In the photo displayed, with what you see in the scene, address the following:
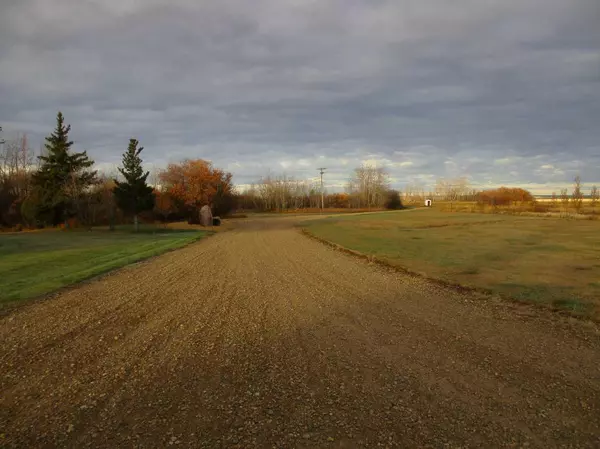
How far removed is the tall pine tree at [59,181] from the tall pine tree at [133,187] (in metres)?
4.14

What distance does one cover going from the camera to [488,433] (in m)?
3.47

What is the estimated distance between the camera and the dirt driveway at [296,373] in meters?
3.53

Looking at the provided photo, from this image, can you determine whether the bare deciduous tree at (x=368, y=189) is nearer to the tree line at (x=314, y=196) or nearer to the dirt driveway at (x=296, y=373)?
the tree line at (x=314, y=196)

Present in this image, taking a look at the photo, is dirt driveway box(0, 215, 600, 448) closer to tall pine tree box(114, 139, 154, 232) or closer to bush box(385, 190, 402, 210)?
tall pine tree box(114, 139, 154, 232)

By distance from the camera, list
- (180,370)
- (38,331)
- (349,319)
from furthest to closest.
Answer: (349,319)
(38,331)
(180,370)

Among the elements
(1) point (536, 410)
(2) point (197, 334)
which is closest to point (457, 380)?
(1) point (536, 410)

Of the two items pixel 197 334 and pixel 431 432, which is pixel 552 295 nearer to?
pixel 431 432

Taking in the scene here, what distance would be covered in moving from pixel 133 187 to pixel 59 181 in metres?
7.35

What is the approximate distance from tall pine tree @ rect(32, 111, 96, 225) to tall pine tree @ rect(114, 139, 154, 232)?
414 centimetres

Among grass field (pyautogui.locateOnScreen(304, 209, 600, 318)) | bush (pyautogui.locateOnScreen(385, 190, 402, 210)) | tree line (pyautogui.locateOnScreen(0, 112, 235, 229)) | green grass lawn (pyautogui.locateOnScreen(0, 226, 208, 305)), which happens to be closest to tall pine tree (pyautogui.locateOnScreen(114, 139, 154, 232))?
tree line (pyautogui.locateOnScreen(0, 112, 235, 229))

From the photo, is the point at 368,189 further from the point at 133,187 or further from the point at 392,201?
the point at 133,187

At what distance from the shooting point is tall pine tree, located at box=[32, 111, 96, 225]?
37.9 metres

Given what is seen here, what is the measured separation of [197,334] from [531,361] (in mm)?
4638

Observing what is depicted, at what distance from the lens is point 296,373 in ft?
15.7
